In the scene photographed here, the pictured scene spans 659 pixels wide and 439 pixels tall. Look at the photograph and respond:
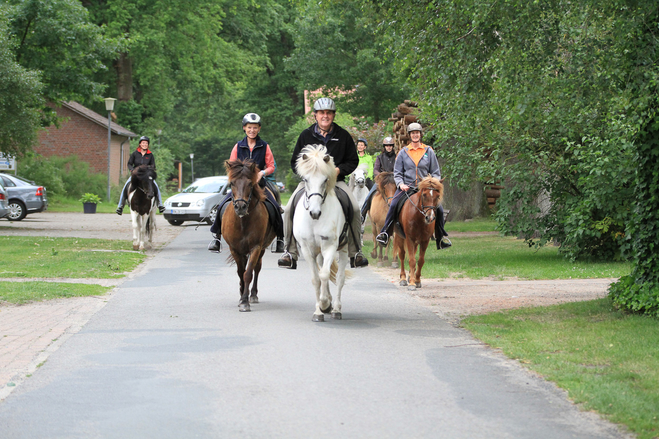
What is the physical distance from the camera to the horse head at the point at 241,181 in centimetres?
1021

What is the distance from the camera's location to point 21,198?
34.1 metres

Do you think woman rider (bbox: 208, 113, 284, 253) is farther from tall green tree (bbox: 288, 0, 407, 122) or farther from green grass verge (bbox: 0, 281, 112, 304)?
tall green tree (bbox: 288, 0, 407, 122)

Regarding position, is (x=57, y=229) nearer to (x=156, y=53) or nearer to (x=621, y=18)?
(x=156, y=53)

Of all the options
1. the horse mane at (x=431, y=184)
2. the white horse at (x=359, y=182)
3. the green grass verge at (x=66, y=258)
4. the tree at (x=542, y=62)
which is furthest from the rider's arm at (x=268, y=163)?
the white horse at (x=359, y=182)

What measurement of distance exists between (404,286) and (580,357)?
6.14 m

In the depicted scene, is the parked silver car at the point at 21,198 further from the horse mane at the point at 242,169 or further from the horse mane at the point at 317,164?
the horse mane at the point at 317,164

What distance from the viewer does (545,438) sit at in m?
4.95

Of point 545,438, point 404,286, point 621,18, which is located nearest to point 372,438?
point 545,438

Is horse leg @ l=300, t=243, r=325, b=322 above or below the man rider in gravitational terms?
below

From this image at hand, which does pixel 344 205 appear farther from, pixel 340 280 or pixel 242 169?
pixel 242 169

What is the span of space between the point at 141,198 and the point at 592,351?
14.0m

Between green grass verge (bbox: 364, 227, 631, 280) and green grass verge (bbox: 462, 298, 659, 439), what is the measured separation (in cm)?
441

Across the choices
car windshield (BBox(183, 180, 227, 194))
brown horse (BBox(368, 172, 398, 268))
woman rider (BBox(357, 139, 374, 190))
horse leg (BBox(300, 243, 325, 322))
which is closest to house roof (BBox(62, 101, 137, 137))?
car windshield (BBox(183, 180, 227, 194))

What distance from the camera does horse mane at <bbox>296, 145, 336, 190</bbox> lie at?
9.18 m
